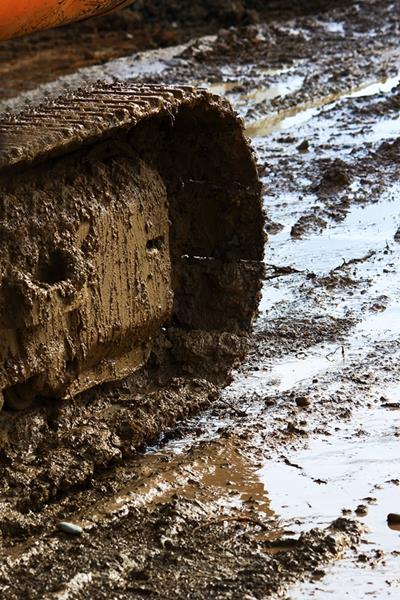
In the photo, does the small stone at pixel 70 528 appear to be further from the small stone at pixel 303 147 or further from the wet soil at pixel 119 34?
the wet soil at pixel 119 34

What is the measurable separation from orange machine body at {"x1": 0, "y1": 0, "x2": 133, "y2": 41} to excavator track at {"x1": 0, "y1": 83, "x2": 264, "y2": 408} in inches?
11.9

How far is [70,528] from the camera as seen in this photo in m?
3.54

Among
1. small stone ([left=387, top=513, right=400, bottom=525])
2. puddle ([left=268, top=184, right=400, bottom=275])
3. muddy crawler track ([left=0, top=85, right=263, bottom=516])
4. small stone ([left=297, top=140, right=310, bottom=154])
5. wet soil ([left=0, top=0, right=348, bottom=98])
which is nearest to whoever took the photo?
small stone ([left=387, top=513, right=400, bottom=525])

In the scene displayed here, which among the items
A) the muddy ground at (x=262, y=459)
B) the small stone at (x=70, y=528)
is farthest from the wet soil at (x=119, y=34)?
the small stone at (x=70, y=528)

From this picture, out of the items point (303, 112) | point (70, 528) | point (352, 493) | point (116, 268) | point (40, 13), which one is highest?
point (40, 13)

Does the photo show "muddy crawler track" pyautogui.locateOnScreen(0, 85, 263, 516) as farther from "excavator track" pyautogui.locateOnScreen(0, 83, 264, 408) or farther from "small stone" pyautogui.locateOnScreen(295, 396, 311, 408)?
"small stone" pyautogui.locateOnScreen(295, 396, 311, 408)

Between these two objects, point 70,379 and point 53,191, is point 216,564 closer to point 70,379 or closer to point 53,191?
point 70,379

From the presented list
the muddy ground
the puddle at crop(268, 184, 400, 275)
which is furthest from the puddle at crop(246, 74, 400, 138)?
the puddle at crop(268, 184, 400, 275)

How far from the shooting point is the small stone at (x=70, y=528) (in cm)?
353

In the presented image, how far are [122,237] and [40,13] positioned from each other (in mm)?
934

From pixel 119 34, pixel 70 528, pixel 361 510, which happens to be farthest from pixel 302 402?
pixel 119 34

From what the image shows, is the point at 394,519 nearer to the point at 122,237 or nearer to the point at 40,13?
the point at 122,237

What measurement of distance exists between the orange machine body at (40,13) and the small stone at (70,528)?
1339 millimetres

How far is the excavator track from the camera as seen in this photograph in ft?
12.5
